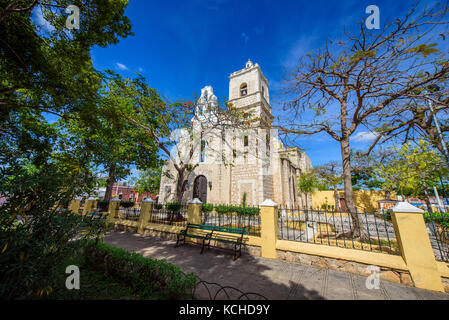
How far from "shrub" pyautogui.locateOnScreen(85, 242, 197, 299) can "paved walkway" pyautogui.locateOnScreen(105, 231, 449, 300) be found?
0.86 meters

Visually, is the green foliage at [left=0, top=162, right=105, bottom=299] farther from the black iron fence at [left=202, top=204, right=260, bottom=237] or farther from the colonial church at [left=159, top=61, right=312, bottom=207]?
the colonial church at [left=159, top=61, right=312, bottom=207]

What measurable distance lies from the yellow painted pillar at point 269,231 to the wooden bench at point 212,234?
0.69 m

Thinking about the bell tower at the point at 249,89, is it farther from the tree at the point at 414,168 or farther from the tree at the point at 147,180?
the tree at the point at 147,180

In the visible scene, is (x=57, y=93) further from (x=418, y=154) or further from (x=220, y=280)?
(x=418, y=154)

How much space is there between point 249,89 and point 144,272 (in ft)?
61.3

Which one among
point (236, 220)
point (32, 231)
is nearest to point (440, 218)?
point (236, 220)

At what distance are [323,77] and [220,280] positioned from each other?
7.46 m

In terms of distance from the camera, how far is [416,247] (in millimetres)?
3568

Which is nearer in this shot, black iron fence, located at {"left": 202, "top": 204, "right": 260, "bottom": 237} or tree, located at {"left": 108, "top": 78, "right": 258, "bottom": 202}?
black iron fence, located at {"left": 202, "top": 204, "right": 260, "bottom": 237}

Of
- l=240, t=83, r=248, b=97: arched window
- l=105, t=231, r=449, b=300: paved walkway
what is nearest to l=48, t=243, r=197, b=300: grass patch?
l=105, t=231, r=449, b=300: paved walkway

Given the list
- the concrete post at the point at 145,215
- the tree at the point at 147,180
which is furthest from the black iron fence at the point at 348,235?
the tree at the point at 147,180

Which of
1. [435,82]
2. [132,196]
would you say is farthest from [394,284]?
[132,196]

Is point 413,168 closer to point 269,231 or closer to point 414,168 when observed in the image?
point 414,168

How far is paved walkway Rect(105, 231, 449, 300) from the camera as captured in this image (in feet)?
10.3
